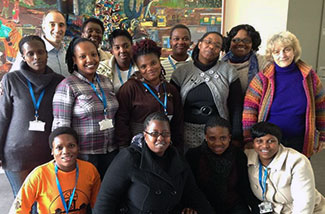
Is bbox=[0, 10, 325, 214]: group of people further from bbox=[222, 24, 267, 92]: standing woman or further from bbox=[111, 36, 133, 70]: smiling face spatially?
bbox=[222, 24, 267, 92]: standing woman

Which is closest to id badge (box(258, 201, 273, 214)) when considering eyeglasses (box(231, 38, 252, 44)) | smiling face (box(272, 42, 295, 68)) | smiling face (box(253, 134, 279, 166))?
smiling face (box(253, 134, 279, 166))

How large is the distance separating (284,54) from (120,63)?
1.40m

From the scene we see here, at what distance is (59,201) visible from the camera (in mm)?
1831

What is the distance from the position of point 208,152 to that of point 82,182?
99cm

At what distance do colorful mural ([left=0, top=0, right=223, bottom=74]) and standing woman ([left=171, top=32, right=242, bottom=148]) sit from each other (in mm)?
1860

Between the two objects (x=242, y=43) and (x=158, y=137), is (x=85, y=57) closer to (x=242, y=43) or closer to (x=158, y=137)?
(x=158, y=137)

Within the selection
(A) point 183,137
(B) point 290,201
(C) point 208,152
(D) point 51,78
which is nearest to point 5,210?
(D) point 51,78

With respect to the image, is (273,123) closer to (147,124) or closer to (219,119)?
(219,119)

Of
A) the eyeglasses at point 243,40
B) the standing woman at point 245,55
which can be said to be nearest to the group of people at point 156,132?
the standing woman at point 245,55

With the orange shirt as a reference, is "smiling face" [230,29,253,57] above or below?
above

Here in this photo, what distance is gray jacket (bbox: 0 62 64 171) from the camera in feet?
6.23

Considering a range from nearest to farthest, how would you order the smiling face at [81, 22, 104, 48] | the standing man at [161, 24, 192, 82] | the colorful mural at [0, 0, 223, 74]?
the standing man at [161, 24, 192, 82] → the smiling face at [81, 22, 104, 48] → the colorful mural at [0, 0, 223, 74]

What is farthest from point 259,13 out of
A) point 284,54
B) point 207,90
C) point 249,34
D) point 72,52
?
point 72,52

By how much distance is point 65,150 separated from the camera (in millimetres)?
1806
